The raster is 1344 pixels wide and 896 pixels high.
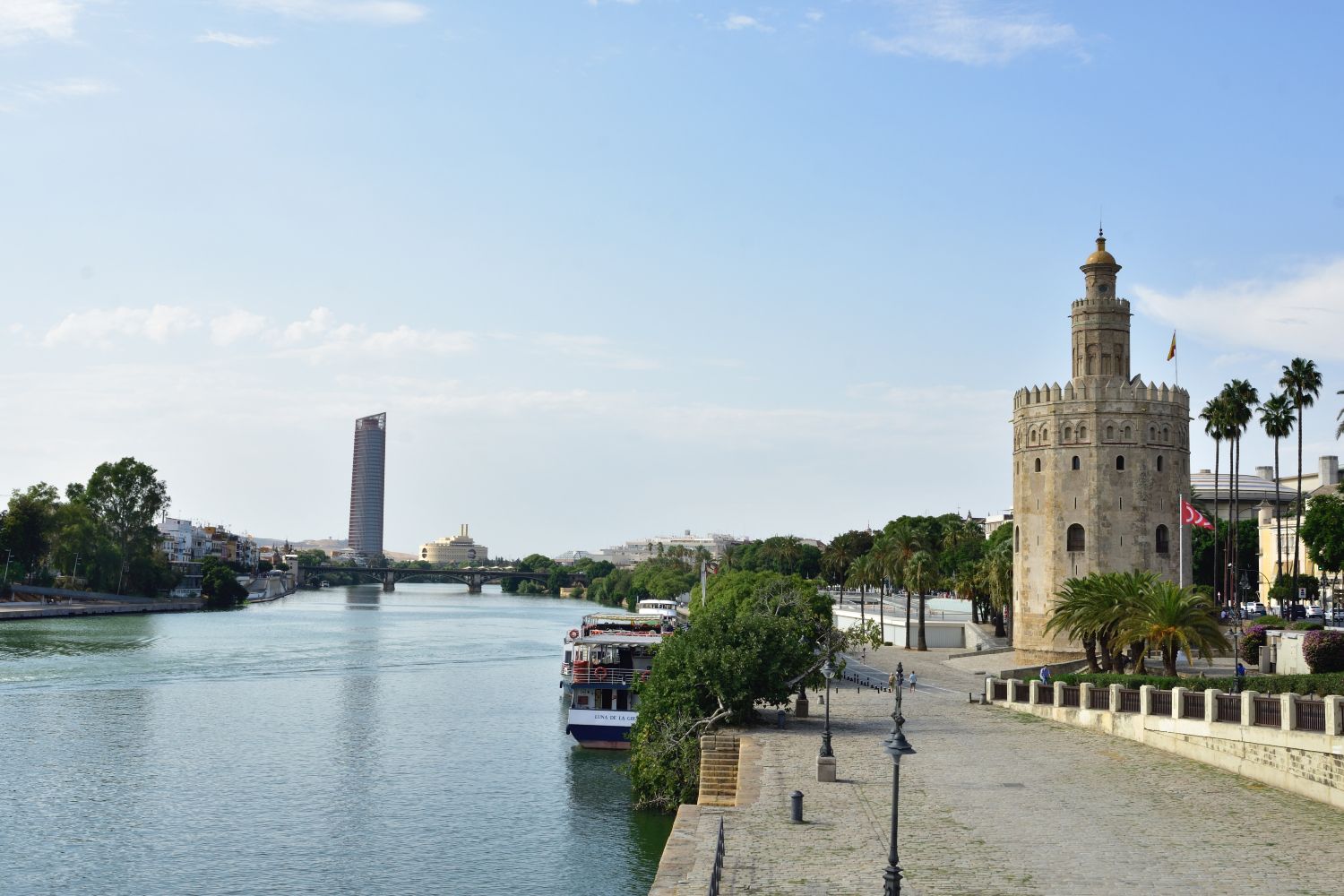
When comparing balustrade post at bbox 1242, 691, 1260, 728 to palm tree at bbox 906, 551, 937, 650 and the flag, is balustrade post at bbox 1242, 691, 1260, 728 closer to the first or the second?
the flag

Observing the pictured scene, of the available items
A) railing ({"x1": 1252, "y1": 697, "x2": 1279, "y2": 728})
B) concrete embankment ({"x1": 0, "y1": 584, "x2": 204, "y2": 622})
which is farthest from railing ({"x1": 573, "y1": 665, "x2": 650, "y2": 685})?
concrete embankment ({"x1": 0, "y1": 584, "x2": 204, "y2": 622})

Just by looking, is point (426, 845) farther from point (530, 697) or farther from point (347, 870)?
point (530, 697)

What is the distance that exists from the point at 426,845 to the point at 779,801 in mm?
11114

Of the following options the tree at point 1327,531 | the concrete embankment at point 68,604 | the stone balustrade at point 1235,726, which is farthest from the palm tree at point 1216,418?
the concrete embankment at point 68,604

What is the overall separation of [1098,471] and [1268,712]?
100 feet

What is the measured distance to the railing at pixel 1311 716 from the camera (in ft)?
93.4

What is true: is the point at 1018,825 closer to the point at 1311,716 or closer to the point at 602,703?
the point at 1311,716

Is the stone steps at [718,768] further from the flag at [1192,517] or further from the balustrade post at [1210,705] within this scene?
the flag at [1192,517]

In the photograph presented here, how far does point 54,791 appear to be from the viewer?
39906mm

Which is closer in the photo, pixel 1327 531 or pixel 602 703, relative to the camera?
pixel 602 703

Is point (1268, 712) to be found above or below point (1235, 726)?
above

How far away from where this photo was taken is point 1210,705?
1307 inches

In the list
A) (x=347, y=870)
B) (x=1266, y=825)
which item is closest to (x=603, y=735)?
(x=347, y=870)

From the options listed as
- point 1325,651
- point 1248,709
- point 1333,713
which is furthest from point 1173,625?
point 1333,713
